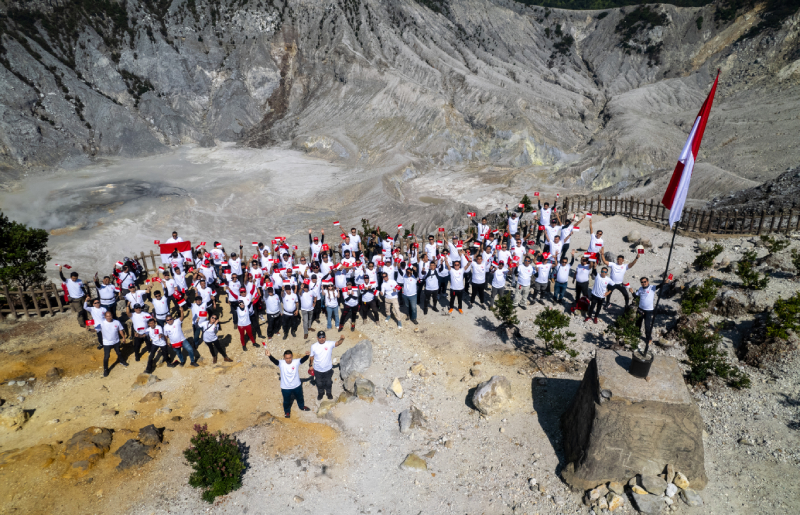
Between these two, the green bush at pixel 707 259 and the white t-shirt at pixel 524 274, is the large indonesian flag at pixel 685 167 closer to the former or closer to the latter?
the white t-shirt at pixel 524 274

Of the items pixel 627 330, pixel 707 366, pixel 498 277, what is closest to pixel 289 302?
pixel 498 277

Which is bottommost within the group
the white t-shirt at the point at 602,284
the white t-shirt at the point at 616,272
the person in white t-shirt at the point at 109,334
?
the person in white t-shirt at the point at 109,334

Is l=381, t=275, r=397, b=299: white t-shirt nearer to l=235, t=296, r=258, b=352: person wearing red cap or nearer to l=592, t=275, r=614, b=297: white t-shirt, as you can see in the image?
l=235, t=296, r=258, b=352: person wearing red cap

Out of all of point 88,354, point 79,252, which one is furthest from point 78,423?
point 79,252

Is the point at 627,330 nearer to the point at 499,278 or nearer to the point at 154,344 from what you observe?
the point at 499,278

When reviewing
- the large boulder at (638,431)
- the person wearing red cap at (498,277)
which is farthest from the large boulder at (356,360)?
the large boulder at (638,431)

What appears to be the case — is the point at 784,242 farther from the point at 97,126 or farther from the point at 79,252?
the point at 97,126

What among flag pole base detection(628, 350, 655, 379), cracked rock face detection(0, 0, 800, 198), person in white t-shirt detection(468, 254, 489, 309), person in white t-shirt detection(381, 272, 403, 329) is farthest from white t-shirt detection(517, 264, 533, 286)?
cracked rock face detection(0, 0, 800, 198)
